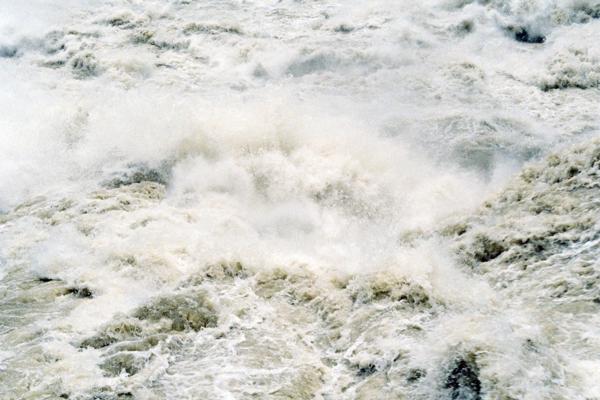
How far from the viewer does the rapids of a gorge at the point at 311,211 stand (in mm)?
5734

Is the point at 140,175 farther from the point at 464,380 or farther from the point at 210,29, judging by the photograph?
the point at 210,29

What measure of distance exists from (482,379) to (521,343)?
1.99 ft

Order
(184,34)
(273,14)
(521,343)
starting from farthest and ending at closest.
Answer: (273,14) < (184,34) < (521,343)

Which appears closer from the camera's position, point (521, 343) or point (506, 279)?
point (521, 343)

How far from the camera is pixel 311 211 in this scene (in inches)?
363

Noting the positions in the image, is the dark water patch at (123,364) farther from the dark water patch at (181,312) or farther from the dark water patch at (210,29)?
the dark water patch at (210,29)

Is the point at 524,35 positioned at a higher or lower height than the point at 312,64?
higher

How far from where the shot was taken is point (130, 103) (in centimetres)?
1311

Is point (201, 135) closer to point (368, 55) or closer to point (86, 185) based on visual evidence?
point (86, 185)

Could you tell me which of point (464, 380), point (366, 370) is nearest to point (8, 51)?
point (366, 370)

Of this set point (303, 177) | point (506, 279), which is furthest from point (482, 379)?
point (303, 177)

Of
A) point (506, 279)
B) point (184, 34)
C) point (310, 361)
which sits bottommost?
point (310, 361)

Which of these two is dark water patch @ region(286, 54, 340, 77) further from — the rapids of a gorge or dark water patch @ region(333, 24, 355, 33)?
dark water patch @ region(333, 24, 355, 33)

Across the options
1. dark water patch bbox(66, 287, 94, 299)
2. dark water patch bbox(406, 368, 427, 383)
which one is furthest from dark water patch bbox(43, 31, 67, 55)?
dark water patch bbox(406, 368, 427, 383)
